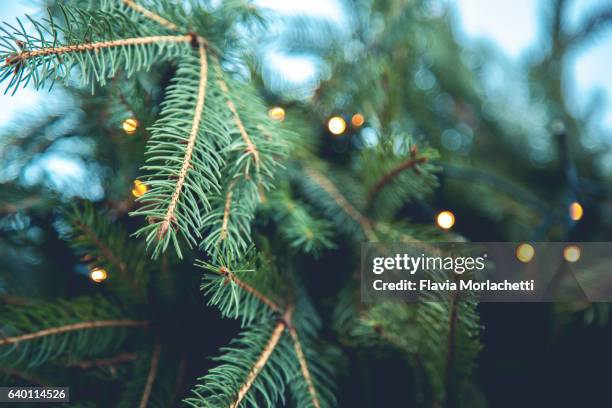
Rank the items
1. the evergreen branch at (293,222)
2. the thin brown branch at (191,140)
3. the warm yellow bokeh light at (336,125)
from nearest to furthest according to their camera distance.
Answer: the thin brown branch at (191,140)
the evergreen branch at (293,222)
the warm yellow bokeh light at (336,125)

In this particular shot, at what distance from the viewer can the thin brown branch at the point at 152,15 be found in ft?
1.07

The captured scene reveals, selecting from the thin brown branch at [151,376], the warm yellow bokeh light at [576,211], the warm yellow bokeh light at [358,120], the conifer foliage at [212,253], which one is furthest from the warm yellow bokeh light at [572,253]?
the thin brown branch at [151,376]

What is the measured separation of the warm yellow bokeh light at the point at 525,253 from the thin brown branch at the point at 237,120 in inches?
11.3

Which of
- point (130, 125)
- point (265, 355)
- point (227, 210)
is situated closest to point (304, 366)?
point (265, 355)

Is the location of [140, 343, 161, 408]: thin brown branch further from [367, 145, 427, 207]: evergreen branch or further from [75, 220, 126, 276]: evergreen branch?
[367, 145, 427, 207]: evergreen branch

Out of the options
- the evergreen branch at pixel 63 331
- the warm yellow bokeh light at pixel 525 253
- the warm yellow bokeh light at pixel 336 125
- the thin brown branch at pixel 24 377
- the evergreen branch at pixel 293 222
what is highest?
the warm yellow bokeh light at pixel 336 125

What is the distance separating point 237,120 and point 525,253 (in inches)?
12.1

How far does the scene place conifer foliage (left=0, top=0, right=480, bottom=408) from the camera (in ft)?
0.94

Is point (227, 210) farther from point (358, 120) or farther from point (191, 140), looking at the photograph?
point (358, 120)

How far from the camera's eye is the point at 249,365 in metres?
0.30

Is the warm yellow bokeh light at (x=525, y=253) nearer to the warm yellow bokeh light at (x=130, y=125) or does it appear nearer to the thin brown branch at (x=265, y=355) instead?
the thin brown branch at (x=265, y=355)

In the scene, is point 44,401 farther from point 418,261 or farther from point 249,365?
point 418,261

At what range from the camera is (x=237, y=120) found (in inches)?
12.8

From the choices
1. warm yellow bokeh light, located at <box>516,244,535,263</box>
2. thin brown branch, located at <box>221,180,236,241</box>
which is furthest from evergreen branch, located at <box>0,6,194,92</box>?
warm yellow bokeh light, located at <box>516,244,535,263</box>
